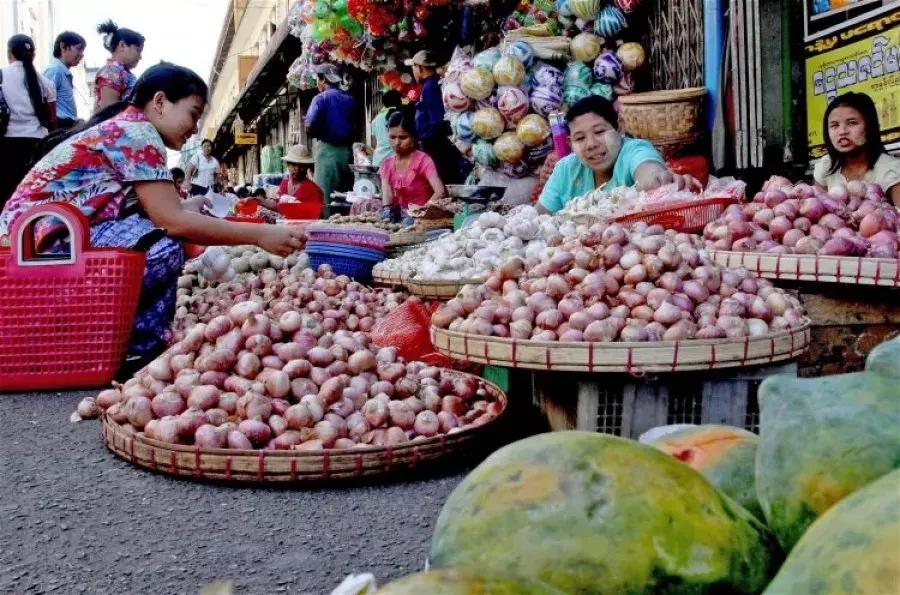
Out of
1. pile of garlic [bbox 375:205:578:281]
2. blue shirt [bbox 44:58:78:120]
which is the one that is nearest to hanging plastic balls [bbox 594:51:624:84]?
pile of garlic [bbox 375:205:578:281]

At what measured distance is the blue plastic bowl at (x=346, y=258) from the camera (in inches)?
185

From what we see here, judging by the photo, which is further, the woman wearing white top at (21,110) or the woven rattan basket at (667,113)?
the woman wearing white top at (21,110)

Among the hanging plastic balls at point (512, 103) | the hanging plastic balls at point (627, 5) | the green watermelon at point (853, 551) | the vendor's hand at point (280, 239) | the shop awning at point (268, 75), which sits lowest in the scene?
the green watermelon at point (853, 551)

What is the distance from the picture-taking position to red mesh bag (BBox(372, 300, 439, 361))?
337 cm

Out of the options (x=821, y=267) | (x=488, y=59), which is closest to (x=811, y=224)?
(x=821, y=267)

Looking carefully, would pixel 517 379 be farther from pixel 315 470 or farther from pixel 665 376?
pixel 315 470

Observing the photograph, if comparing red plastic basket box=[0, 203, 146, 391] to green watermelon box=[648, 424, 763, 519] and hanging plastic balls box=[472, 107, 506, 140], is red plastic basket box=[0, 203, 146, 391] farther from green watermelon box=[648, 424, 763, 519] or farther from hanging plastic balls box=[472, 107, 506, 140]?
hanging plastic balls box=[472, 107, 506, 140]

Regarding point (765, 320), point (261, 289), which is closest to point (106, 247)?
point (261, 289)

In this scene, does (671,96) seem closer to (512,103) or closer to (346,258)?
(512,103)

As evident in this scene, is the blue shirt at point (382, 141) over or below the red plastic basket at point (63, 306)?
over

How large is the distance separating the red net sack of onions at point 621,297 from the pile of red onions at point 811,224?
32cm

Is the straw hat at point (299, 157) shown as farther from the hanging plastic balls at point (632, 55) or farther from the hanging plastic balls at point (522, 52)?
the hanging plastic balls at point (632, 55)

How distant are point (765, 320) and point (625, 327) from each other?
42cm

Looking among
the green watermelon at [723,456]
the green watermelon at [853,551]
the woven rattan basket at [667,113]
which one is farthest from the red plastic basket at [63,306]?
the green watermelon at [853,551]
